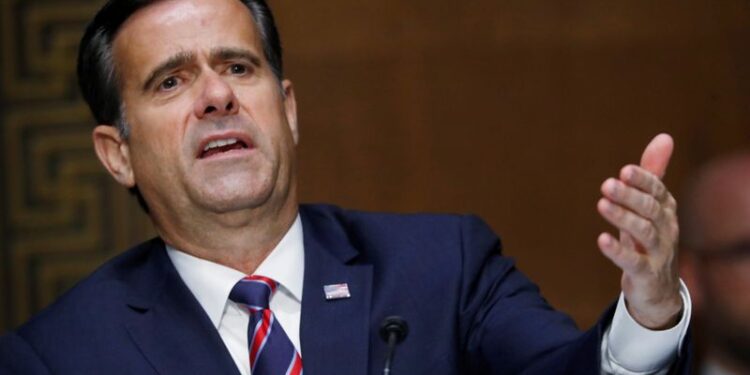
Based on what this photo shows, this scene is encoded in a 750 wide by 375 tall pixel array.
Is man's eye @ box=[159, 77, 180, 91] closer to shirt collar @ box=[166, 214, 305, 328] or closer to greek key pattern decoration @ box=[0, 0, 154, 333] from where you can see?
shirt collar @ box=[166, 214, 305, 328]

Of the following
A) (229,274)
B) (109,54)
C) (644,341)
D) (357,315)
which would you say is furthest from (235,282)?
(644,341)

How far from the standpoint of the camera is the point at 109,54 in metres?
3.03

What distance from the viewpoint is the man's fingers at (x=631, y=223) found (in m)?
1.97

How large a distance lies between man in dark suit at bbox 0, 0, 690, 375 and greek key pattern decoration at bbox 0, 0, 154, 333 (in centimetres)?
170

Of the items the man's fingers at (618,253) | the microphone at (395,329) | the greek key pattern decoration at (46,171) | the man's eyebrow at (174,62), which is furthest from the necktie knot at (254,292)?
the greek key pattern decoration at (46,171)

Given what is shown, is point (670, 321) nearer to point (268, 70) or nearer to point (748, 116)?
point (268, 70)

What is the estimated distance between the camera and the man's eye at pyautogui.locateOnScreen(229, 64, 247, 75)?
2943mm

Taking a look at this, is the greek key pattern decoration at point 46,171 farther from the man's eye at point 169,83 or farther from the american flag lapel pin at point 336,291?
the american flag lapel pin at point 336,291

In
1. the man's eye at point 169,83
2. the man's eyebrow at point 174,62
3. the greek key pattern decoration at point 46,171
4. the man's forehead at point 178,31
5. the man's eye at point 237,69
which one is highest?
the man's forehead at point 178,31

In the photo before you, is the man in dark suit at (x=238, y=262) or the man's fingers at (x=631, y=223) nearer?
the man's fingers at (x=631, y=223)

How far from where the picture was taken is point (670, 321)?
2.15 m

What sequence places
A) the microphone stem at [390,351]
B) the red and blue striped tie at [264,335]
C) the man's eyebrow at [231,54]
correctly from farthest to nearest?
1. the man's eyebrow at [231,54]
2. the red and blue striped tie at [264,335]
3. the microphone stem at [390,351]

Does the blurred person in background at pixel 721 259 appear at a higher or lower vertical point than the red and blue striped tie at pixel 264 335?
higher

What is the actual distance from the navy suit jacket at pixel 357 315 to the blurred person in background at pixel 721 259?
2.41 feet
